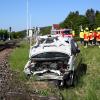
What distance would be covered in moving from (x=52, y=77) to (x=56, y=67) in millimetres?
722

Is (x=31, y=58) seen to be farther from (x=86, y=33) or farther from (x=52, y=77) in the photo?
(x=86, y=33)

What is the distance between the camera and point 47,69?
1522 cm

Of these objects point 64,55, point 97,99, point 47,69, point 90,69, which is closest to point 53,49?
point 64,55

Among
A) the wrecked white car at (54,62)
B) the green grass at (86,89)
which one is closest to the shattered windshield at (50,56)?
the wrecked white car at (54,62)

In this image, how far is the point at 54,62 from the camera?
1586cm

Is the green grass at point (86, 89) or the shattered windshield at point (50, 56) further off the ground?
the shattered windshield at point (50, 56)

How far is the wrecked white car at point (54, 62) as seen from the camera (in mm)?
14719

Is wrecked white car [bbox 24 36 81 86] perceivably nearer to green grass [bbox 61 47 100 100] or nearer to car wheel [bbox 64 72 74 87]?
car wheel [bbox 64 72 74 87]

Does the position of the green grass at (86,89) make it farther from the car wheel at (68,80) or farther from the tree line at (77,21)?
the tree line at (77,21)

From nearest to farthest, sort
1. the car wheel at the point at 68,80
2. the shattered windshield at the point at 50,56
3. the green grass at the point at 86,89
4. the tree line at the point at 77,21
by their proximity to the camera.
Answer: the green grass at the point at 86,89 < the car wheel at the point at 68,80 < the shattered windshield at the point at 50,56 < the tree line at the point at 77,21

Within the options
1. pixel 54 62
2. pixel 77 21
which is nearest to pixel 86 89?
pixel 54 62

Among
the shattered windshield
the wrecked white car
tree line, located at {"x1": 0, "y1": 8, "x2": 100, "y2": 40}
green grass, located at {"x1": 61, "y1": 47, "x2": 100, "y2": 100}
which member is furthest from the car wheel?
tree line, located at {"x1": 0, "y1": 8, "x2": 100, "y2": 40}

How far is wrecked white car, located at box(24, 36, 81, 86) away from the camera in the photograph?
48.3 ft

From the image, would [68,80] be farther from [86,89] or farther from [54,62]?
[54,62]
